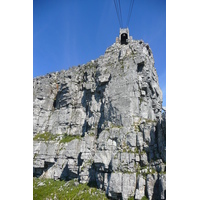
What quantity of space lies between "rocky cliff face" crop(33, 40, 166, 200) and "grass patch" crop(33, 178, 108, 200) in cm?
136

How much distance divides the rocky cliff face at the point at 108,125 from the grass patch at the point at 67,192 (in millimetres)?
1355

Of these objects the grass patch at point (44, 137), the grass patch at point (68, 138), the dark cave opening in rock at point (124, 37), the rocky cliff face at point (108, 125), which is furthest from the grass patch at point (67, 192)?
the dark cave opening in rock at point (124, 37)

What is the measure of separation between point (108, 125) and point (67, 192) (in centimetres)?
1160

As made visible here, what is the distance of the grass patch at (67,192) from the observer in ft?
66.2

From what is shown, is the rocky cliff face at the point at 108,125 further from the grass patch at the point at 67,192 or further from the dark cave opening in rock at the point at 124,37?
the dark cave opening in rock at the point at 124,37

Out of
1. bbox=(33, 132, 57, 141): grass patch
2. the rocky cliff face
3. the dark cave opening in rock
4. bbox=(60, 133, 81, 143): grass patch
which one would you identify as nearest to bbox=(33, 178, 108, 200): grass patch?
the rocky cliff face

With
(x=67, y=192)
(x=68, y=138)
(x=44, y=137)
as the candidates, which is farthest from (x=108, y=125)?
(x=44, y=137)

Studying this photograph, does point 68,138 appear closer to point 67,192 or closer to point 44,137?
point 44,137
